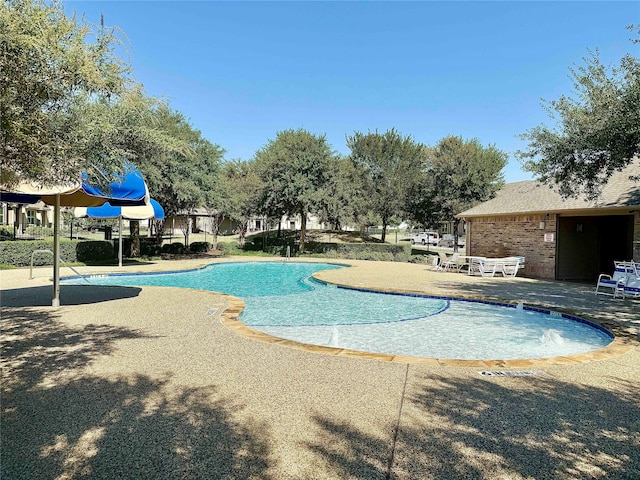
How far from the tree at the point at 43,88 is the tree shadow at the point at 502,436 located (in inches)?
132

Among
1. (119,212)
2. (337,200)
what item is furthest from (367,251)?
(119,212)

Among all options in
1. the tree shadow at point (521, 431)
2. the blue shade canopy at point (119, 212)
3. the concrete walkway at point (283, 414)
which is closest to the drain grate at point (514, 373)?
the concrete walkway at point (283, 414)

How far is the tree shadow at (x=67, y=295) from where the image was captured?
813 centimetres

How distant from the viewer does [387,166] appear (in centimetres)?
3234

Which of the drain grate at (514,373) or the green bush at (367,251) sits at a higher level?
the green bush at (367,251)

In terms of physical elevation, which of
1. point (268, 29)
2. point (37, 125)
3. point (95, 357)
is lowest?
point (95, 357)

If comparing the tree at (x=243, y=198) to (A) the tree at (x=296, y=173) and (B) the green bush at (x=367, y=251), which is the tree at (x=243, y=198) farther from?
(B) the green bush at (x=367, y=251)

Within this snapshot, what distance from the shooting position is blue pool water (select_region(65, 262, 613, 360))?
6918 millimetres

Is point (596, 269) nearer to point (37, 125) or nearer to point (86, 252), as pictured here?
point (37, 125)

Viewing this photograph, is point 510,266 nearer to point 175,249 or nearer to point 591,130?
point 591,130

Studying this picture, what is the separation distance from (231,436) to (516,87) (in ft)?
56.5

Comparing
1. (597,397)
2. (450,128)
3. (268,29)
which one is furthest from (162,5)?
(450,128)

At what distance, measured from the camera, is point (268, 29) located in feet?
43.8

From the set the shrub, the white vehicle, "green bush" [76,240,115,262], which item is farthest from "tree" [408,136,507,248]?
"green bush" [76,240,115,262]
